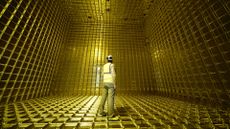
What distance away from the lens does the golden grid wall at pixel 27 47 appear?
3.29 metres

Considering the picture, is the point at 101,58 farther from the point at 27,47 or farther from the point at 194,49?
the point at 194,49

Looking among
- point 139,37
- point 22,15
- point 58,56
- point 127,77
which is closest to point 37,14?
point 22,15

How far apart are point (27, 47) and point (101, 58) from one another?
3553 millimetres

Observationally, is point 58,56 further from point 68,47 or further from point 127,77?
point 127,77

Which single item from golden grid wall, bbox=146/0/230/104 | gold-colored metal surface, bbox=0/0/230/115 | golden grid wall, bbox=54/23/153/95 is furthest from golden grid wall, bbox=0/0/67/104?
golden grid wall, bbox=146/0/230/104

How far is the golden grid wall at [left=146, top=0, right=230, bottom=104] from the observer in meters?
3.04

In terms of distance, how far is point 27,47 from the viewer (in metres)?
4.07

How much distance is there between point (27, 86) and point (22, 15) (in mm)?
2476

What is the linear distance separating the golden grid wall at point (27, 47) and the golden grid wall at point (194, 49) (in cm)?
529

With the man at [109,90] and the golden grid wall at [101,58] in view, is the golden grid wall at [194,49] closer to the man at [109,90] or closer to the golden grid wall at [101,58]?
the golden grid wall at [101,58]

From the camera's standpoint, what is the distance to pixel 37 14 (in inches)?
172

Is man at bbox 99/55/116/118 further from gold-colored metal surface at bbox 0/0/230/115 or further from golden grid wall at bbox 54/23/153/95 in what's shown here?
golden grid wall at bbox 54/23/153/95

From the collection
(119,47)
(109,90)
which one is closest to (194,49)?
(109,90)

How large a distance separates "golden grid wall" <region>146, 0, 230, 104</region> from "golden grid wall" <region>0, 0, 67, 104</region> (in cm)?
529
